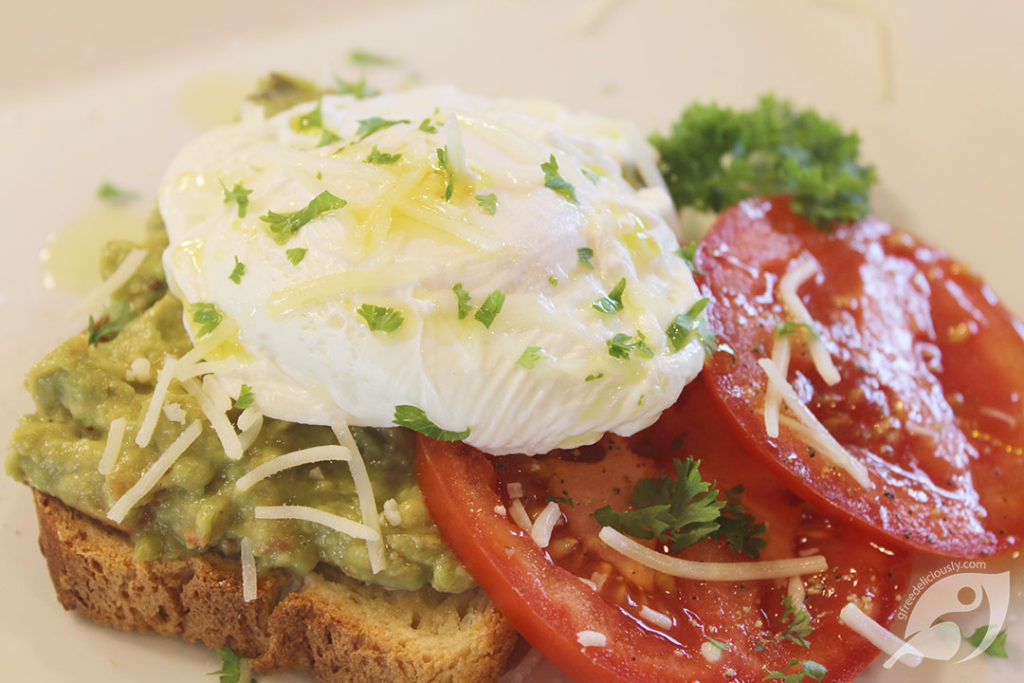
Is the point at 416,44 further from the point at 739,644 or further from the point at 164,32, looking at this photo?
the point at 739,644

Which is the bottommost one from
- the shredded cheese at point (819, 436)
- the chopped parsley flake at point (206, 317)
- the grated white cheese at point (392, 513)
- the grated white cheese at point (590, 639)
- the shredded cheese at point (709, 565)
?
the grated white cheese at point (590, 639)

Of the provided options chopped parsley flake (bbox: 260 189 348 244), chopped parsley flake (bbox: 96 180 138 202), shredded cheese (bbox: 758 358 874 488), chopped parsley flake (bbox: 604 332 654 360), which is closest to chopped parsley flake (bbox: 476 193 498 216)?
chopped parsley flake (bbox: 260 189 348 244)

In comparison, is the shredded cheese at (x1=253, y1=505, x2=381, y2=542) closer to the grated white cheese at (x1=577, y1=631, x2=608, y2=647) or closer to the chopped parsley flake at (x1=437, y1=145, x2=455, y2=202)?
the grated white cheese at (x1=577, y1=631, x2=608, y2=647)

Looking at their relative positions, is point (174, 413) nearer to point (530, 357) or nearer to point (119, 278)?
point (119, 278)

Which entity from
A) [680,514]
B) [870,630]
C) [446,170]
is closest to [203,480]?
[446,170]

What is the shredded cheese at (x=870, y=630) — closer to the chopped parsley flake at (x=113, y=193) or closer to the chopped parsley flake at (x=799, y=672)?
the chopped parsley flake at (x=799, y=672)

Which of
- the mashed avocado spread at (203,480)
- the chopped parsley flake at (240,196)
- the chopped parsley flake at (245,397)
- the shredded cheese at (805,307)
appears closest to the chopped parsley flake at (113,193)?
the mashed avocado spread at (203,480)
